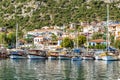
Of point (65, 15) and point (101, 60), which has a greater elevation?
point (65, 15)

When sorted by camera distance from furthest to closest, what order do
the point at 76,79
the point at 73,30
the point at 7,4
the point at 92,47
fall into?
the point at 7,4, the point at 73,30, the point at 92,47, the point at 76,79

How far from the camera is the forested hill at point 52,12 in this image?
514 feet

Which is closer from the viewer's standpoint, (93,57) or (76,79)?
(76,79)

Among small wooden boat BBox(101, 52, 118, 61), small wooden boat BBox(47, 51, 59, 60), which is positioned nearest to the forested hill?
small wooden boat BBox(47, 51, 59, 60)

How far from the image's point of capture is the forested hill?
514ft

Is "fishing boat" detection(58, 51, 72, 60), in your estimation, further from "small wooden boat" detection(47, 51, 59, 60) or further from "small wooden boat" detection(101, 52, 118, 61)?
"small wooden boat" detection(101, 52, 118, 61)

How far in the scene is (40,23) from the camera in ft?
523

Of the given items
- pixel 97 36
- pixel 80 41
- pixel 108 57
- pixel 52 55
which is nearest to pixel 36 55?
pixel 52 55

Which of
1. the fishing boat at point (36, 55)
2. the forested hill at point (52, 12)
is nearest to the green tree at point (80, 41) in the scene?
the fishing boat at point (36, 55)

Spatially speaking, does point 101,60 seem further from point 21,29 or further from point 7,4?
point 7,4

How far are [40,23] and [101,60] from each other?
76108 millimetres

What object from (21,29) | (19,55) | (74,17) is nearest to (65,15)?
(74,17)

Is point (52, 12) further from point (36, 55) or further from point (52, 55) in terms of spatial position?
point (36, 55)

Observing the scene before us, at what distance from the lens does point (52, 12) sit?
161000 mm
